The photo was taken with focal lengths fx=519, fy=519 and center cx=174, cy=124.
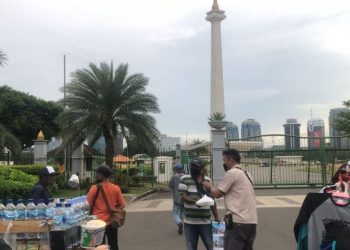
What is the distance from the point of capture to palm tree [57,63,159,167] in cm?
2433

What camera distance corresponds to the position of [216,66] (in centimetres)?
5844

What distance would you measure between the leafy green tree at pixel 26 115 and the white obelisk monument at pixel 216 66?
17.6 metres

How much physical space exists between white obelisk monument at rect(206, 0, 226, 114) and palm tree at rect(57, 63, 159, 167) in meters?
33.6

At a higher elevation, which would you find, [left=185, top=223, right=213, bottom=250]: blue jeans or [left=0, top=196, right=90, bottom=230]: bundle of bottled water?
[left=0, top=196, right=90, bottom=230]: bundle of bottled water

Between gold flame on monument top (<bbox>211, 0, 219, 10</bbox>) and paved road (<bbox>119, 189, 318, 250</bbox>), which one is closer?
paved road (<bbox>119, 189, 318, 250</bbox>)

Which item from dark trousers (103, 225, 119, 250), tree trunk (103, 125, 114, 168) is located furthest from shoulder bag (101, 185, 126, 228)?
tree trunk (103, 125, 114, 168)

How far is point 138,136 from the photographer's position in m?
24.6

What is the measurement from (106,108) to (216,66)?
3542cm

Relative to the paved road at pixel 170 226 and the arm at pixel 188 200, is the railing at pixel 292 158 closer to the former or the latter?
the paved road at pixel 170 226

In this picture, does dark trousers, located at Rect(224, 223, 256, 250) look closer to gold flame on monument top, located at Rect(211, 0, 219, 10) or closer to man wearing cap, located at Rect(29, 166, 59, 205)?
man wearing cap, located at Rect(29, 166, 59, 205)

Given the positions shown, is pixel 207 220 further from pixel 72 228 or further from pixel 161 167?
pixel 161 167

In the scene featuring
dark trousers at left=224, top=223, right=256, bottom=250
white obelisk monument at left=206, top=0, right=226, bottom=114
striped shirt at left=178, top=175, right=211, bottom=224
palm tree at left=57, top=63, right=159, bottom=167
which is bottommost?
dark trousers at left=224, top=223, right=256, bottom=250

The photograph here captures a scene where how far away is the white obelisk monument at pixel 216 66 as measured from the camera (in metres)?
58.4

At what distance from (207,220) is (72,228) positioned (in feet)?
7.72
